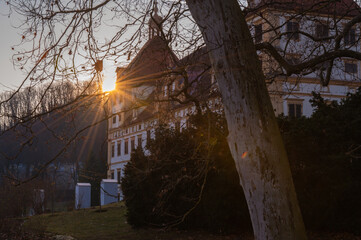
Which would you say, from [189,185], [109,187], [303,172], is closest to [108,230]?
[189,185]

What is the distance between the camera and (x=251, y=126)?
412 cm

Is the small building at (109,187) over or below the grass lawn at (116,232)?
over

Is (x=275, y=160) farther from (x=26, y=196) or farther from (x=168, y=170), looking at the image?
(x=26, y=196)

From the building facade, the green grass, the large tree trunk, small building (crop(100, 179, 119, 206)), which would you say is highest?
the building facade

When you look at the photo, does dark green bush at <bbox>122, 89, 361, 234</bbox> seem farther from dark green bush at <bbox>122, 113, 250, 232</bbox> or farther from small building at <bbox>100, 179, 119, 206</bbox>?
small building at <bbox>100, 179, 119, 206</bbox>

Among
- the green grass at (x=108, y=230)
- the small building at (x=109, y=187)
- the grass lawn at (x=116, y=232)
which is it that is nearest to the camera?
the grass lawn at (x=116, y=232)

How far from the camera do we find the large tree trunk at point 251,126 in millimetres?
3963

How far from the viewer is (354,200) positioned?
9.55 metres

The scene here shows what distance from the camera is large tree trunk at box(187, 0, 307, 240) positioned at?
13.0 ft

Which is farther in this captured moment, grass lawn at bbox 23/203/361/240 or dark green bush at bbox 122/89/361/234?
grass lawn at bbox 23/203/361/240

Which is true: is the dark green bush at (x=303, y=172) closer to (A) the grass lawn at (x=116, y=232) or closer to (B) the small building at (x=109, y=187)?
(A) the grass lawn at (x=116, y=232)

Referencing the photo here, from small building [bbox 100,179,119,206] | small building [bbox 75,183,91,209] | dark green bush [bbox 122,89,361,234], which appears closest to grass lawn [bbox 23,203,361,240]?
dark green bush [bbox 122,89,361,234]

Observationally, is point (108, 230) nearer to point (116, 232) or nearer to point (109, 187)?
point (116, 232)

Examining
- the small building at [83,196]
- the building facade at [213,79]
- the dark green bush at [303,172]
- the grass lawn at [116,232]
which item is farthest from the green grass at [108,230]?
the small building at [83,196]
